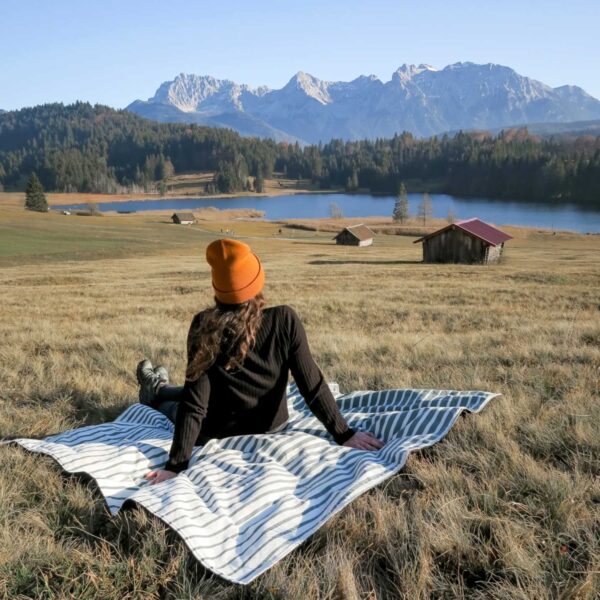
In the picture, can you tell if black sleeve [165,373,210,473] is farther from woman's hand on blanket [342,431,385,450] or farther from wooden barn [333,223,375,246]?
wooden barn [333,223,375,246]

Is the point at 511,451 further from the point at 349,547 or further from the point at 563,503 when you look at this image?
the point at 349,547

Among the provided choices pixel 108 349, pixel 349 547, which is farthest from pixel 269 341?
pixel 108 349

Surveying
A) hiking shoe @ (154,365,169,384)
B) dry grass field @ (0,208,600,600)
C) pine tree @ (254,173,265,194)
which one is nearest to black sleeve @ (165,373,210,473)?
dry grass field @ (0,208,600,600)

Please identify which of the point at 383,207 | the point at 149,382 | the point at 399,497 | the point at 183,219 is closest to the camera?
the point at 399,497

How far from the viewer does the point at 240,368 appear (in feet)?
11.6

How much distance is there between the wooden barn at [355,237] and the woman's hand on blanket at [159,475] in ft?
217

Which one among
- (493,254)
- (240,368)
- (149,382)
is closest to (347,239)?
(493,254)

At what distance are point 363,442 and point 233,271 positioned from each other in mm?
1459

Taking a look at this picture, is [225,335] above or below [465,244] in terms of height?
above

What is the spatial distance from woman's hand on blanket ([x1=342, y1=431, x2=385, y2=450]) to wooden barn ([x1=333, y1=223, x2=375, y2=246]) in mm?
65755

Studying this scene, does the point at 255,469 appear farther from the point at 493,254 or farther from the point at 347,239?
the point at 347,239

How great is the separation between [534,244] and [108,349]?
67.9 meters

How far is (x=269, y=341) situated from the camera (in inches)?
140

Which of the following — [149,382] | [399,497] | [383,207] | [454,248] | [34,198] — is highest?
[34,198]
